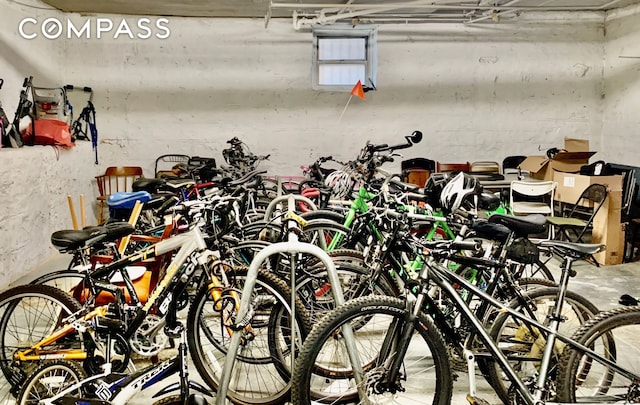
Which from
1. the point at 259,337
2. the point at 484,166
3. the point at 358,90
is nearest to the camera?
the point at 259,337

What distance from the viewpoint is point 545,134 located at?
7.14 meters

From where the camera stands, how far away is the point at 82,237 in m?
2.35

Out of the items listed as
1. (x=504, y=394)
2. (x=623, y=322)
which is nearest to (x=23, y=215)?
(x=504, y=394)

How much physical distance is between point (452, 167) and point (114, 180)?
4.47 meters

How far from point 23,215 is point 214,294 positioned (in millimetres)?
3232

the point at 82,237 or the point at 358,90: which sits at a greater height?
the point at 358,90

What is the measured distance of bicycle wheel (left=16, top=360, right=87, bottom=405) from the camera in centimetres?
216

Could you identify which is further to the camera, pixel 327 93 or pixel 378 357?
pixel 327 93

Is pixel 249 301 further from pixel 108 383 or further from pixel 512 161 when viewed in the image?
pixel 512 161

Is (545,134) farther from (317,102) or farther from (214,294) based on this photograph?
(214,294)

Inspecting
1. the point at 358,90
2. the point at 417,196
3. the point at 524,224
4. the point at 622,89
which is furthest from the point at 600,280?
the point at 358,90

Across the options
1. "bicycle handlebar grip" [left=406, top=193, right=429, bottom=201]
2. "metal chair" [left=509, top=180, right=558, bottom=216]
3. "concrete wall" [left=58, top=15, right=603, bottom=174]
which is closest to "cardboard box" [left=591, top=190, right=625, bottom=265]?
"metal chair" [left=509, top=180, right=558, bottom=216]

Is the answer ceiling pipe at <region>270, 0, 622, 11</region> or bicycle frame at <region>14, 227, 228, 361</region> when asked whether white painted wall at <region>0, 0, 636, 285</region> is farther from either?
bicycle frame at <region>14, 227, 228, 361</region>

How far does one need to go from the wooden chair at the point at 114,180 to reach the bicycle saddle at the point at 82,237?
4.16 metres
